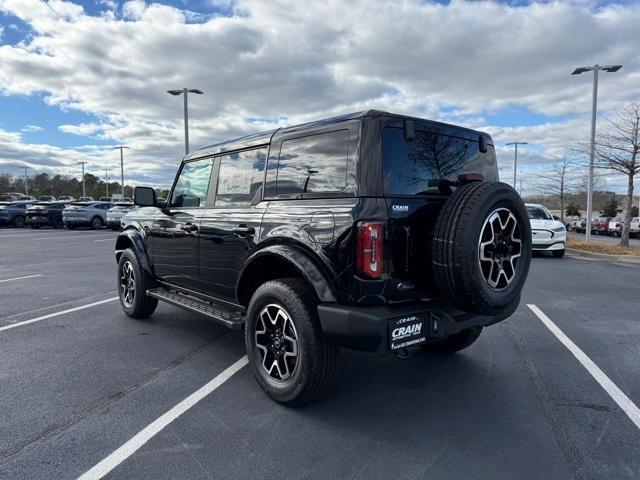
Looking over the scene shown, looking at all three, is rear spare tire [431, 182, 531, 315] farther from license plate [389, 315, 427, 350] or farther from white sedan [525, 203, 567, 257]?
white sedan [525, 203, 567, 257]

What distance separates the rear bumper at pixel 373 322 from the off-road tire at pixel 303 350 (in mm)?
136

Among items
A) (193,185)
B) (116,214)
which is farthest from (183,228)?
(116,214)

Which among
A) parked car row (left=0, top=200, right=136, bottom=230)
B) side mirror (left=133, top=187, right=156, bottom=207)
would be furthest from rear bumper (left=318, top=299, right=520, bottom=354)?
parked car row (left=0, top=200, right=136, bottom=230)

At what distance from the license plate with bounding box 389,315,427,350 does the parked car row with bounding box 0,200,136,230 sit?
2439cm

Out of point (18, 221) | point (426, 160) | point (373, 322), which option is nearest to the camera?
point (373, 322)

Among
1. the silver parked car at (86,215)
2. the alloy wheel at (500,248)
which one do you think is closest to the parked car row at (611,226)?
the silver parked car at (86,215)

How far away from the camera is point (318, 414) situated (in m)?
3.19

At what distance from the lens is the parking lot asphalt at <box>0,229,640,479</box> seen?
2588 mm

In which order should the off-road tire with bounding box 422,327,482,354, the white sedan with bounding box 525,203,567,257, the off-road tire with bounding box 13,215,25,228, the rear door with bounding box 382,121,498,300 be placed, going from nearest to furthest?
the rear door with bounding box 382,121,498,300
the off-road tire with bounding box 422,327,482,354
the white sedan with bounding box 525,203,567,257
the off-road tire with bounding box 13,215,25,228

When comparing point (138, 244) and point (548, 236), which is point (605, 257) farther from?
point (138, 244)

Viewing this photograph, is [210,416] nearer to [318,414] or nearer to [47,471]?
[318,414]

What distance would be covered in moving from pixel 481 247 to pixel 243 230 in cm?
185

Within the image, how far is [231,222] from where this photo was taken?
3934 mm

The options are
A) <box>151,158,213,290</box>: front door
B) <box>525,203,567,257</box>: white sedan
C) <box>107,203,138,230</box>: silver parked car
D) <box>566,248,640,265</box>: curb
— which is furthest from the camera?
<box>107,203,138,230</box>: silver parked car
